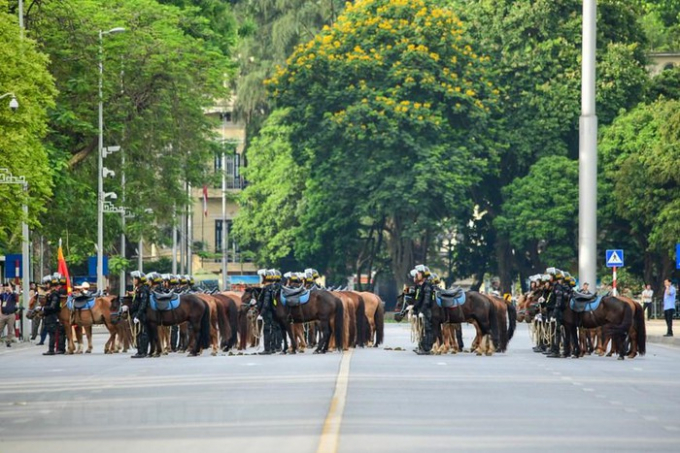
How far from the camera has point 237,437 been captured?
63.2ft

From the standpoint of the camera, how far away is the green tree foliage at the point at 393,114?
82000mm

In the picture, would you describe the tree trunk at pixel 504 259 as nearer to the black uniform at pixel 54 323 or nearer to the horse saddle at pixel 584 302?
the black uniform at pixel 54 323

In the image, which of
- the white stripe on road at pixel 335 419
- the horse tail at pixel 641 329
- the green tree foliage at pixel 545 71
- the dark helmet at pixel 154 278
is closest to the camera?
the white stripe on road at pixel 335 419

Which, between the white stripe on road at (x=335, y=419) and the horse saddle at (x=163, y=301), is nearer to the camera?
the white stripe on road at (x=335, y=419)

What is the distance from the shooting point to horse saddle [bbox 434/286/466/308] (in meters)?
41.8

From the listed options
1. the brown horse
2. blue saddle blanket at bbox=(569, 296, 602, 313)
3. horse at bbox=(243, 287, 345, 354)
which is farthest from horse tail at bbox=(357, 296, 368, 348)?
blue saddle blanket at bbox=(569, 296, 602, 313)

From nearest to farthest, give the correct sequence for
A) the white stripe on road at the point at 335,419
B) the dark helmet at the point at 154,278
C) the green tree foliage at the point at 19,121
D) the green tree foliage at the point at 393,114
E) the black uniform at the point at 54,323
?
the white stripe on road at the point at 335,419 < the dark helmet at the point at 154,278 < the black uniform at the point at 54,323 < the green tree foliage at the point at 19,121 < the green tree foliage at the point at 393,114

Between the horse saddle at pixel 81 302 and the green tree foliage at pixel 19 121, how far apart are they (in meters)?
4.85

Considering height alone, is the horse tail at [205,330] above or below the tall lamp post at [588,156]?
below

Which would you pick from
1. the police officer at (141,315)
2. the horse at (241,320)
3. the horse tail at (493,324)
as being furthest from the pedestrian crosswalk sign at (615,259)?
the police officer at (141,315)

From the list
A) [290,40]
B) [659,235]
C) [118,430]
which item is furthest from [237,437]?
[290,40]

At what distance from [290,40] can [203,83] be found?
28308mm

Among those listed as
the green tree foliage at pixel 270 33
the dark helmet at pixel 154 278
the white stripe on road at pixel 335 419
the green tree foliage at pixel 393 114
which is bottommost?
the white stripe on road at pixel 335 419

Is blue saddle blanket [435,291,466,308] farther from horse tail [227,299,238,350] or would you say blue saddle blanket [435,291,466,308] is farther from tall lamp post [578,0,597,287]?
tall lamp post [578,0,597,287]
